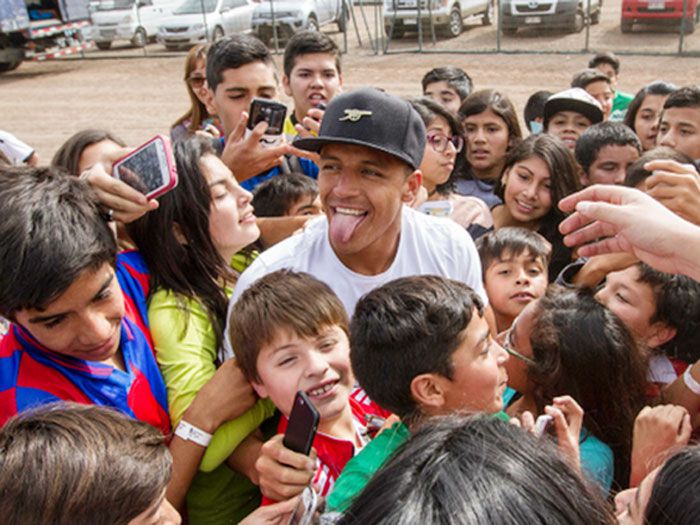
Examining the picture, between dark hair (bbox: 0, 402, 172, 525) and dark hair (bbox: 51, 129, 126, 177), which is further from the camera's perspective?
dark hair (bbox: 51, 129, 126, 177)

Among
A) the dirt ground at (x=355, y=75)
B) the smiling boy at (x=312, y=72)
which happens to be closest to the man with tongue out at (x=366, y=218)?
the smiling boy at (x=312, y=72)

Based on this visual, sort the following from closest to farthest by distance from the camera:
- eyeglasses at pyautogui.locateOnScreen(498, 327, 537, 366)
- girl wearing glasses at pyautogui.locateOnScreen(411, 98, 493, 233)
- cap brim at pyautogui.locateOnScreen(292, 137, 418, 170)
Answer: eyeglasses at pyautogui.locateOnScreen(498, 327, 537, 366)
cap brim at pyautogui.locateOnScreen(292, 137, 418, 170)
girl wearing glasses at pyautogui.locateOnScreen(411, 98, 493, 233)

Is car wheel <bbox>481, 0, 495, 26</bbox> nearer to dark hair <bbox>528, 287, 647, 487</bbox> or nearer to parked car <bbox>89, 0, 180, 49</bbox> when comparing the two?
parked car <bbox>89, 0, 180, 49</bbox>

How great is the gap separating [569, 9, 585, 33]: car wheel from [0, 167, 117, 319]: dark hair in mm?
18128

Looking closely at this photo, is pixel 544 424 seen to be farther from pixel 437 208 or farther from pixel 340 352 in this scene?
pixel 437 208

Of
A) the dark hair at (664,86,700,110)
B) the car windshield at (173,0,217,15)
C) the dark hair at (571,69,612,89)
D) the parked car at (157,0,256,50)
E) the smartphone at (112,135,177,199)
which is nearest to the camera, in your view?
the smartphone at (112,135,177,199)

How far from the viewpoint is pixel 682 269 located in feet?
7.41

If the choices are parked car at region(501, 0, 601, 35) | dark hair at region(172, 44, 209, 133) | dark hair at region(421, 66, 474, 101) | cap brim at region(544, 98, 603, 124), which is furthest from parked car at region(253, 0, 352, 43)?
cap brim at region(544, 98, 603, 124)

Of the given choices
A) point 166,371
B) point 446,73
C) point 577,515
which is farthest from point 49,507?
point 446,73

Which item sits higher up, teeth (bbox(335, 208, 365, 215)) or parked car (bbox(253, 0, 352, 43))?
teeth (bbox(335, 208, 365, 215))

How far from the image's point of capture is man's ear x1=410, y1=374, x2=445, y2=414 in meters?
2.21

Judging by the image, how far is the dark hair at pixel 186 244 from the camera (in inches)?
108

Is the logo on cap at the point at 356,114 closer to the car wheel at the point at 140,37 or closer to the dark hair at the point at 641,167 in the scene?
the dark hair at the point at 641,167

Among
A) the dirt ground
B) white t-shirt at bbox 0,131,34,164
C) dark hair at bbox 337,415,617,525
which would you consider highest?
dark hair at bbox 337,415,617,525
